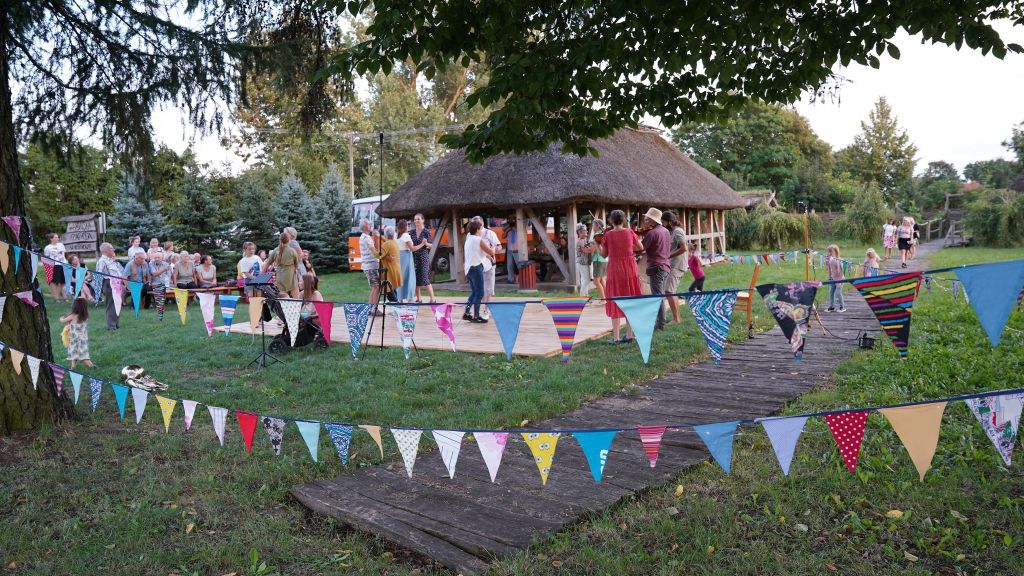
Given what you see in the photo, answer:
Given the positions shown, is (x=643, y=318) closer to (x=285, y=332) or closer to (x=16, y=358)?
(x=16, y=358)

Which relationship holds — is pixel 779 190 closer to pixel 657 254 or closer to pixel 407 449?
pixel 657 254

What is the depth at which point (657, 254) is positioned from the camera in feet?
26.8

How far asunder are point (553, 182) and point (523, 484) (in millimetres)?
11650

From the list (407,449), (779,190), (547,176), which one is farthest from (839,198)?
(407,449)

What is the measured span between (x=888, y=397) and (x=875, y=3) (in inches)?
123

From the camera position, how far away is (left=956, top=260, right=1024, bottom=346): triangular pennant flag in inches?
116

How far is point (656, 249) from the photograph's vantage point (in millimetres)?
8156

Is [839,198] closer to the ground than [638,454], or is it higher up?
higher up

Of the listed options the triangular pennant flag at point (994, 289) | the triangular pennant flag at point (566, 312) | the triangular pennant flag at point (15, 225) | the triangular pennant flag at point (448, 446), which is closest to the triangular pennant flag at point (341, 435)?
the triangular pennant flag at point (448, 446)

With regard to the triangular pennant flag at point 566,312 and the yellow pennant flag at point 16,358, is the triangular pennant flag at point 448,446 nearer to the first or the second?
the triangular pennant flag at point 566,312

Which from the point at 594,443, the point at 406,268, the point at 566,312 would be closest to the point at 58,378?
the point at 566,312

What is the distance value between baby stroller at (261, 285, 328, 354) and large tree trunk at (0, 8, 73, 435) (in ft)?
10.4

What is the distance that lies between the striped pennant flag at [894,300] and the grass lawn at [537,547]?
97cm

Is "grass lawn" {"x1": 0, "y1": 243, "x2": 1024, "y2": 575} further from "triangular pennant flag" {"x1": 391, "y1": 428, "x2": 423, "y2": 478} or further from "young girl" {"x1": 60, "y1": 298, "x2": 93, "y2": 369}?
"young girl" {"x1": 60, "y1": 298, "x2": 93, "y2": 369}
